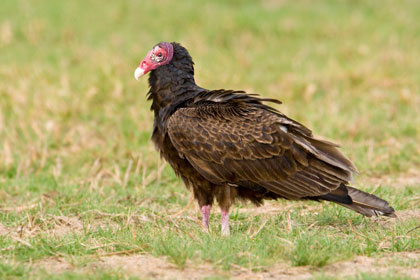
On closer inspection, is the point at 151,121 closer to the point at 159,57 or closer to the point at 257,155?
the point at 159,57

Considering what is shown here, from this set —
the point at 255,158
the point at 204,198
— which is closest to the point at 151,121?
the point at 204,198

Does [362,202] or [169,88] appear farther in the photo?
[169,88]

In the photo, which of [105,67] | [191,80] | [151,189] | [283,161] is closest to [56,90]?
[105,67]

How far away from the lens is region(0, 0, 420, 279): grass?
14.2ft

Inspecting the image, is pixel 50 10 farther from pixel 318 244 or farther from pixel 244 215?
pixel 318 244

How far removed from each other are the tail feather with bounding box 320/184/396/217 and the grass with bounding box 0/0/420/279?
130 millimetres

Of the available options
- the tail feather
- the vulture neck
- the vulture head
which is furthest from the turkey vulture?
the vulture head

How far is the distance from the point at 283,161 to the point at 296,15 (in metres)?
8.68

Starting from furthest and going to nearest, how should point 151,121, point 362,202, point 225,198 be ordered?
point 151,121
point 225,198
point 362,202

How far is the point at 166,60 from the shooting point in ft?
17.9

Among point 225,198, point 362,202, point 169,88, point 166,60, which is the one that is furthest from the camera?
point 166,60

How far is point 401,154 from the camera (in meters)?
7.28

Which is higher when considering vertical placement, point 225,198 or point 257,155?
point 257,155

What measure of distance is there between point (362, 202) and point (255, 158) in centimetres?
77
